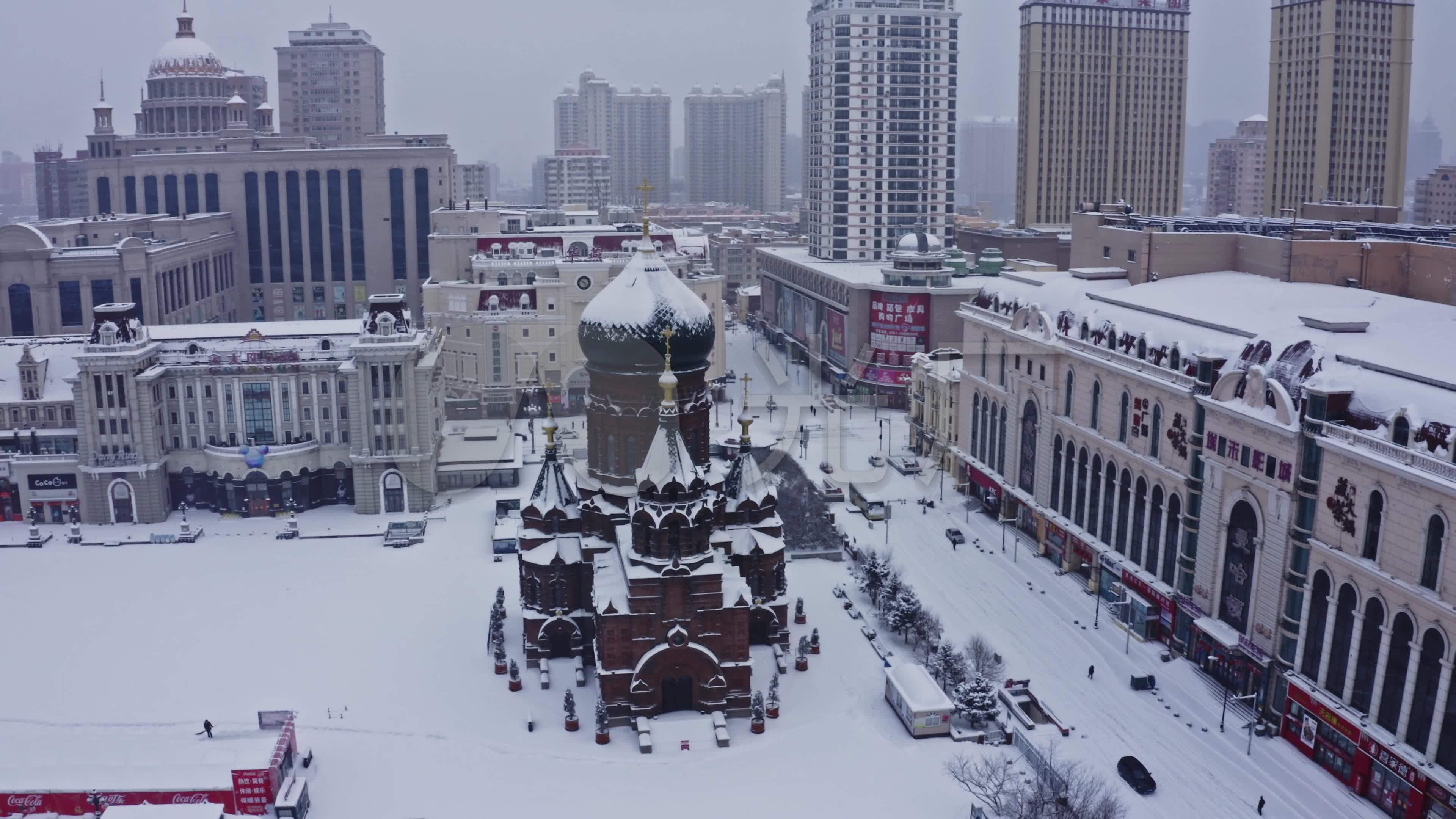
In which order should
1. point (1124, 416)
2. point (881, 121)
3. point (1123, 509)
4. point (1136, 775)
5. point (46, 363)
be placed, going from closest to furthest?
point (1136, 775)
point (1123, 509)
point (1124, 416)
point (46, 363)
point (881, 121)

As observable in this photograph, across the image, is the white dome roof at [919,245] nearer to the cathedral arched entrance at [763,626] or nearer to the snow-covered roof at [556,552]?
the cathedral arched entrance at [763,626]

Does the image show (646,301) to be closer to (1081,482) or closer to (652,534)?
(652,534)

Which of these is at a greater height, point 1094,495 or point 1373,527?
point 1373,527

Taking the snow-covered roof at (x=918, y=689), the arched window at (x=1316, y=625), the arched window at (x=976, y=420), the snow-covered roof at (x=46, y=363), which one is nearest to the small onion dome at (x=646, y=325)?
the snow-covered roof at (x=918, y=689)

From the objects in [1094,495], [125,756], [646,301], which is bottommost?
[125,756]

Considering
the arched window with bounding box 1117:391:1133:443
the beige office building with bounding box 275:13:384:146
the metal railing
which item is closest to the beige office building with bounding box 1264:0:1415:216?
the arched window with bounding box 1117:391:1133:443

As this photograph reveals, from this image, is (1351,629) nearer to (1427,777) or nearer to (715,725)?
(1427,777)

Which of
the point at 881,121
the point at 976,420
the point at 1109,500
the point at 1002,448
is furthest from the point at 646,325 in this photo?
the point at 881,121

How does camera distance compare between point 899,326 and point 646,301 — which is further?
point 899,326

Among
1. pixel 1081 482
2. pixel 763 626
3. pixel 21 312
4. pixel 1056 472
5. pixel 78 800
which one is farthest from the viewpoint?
pixel 21 312
